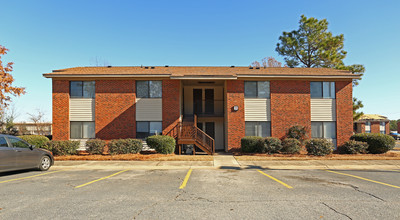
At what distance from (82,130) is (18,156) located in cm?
752

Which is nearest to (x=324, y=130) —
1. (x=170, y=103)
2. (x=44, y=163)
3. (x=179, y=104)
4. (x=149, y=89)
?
(x=179, y=104)

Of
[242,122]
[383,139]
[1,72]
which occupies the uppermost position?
[1,72]

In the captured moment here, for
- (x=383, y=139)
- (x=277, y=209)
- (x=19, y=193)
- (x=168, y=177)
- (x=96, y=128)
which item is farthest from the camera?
(x=96, y=128)

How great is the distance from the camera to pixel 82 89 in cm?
1541

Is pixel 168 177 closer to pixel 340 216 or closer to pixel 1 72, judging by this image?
pixel 340 216

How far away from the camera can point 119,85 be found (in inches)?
604

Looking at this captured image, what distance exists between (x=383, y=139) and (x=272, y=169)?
8835mm

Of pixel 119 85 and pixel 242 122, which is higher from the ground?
pixel 119 85

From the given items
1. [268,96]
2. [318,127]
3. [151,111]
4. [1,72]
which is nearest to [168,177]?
[151,111]

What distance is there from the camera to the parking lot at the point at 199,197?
4207 mm

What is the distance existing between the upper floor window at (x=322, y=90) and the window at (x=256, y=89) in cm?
330

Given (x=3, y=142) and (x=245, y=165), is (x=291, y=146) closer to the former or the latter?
(x=245, y=165)

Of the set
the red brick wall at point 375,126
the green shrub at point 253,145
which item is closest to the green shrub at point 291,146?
the green shrub at point 253,145

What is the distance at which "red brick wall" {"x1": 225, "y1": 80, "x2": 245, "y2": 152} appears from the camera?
600 inches
